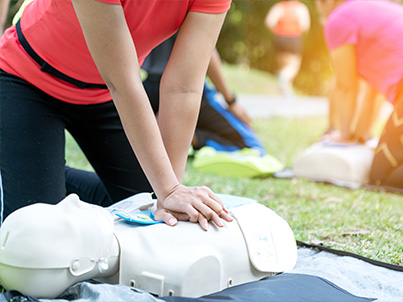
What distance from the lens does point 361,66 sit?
3.79 meters

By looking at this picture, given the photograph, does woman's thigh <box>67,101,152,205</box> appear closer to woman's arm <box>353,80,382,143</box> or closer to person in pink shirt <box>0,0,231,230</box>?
person in pink shirt <box>0,0,231,230</box>

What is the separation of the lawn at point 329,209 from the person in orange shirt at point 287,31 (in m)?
6.25

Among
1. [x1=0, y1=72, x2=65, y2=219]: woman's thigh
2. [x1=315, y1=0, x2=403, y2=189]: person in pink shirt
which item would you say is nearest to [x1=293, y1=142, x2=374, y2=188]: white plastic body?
[x1=315, y1=0, x2=403, y2=189]: person in pink shirt

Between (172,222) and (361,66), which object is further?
(361,66)

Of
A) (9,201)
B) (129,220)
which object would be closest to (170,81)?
(129,220)

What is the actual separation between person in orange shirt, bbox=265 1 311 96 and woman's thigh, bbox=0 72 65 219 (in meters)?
8.39

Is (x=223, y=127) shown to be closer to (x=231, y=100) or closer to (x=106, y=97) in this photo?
(x=231, y=100)

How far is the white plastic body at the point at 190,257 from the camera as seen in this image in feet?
4.93

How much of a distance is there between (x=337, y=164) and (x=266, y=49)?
12.3m

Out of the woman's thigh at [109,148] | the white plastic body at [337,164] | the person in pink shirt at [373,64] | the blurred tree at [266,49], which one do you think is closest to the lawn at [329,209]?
the white plastic body at [337,164]

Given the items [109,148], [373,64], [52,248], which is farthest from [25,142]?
[373,64]

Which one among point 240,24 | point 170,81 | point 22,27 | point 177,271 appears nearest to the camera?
point 177,271

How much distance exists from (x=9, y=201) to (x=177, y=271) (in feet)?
2.99

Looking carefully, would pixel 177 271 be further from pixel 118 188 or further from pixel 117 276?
pixel 118 188
